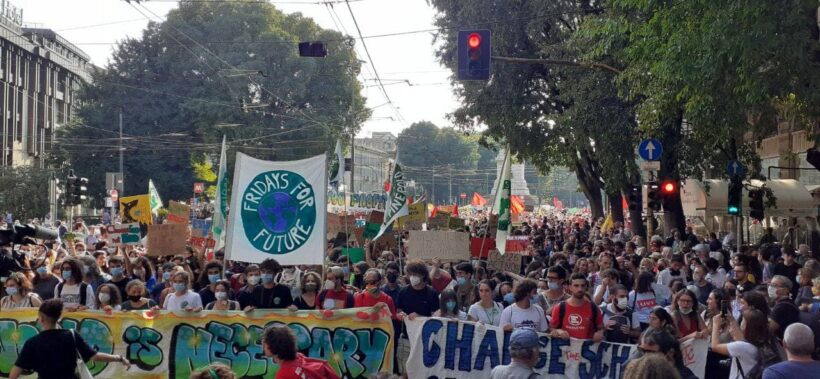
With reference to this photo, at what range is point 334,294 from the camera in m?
11.6

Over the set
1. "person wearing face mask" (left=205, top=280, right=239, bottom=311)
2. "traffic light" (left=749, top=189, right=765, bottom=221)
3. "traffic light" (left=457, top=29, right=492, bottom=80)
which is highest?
"traffic light" (left=457, top=29, right=492, bottom=80)

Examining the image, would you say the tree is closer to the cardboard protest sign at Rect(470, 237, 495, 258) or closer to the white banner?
the cardboard protest sign at Rect(470, 237, 495, 258)

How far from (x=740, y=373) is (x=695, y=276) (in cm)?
601

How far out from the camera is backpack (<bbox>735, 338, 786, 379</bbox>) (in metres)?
7.65

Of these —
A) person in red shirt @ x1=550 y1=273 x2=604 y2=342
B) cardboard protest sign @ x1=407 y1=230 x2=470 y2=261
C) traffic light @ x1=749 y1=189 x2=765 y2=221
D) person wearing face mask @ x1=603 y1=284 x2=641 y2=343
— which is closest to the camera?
person in red shirt @ x1=550 y1=273 x2=604 y2=342

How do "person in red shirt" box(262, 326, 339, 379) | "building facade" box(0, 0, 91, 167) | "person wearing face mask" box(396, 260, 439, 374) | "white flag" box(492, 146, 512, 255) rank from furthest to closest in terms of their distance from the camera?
"building facade" box(0, 0, 91, 167) → "white flag" box(492, 146, 512, 255) → "person wearing face mask" box(396, 260, 439, 374) → "person in red shirt" box(262, 326, 339, 379)

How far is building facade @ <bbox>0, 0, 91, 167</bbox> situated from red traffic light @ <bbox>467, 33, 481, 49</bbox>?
47705mm

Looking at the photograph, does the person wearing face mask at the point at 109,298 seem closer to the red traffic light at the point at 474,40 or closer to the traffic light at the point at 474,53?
the traffic light at the point at 474,53

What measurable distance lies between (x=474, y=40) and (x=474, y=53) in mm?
184

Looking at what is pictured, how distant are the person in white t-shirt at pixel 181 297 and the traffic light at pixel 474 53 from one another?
6.64 meters

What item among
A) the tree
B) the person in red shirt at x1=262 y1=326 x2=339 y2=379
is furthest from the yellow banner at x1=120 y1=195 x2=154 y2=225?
the tree

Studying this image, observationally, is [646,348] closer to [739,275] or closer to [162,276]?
[739,275]


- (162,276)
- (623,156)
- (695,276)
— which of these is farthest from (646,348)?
(623,156)

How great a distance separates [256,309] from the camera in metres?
11.0
